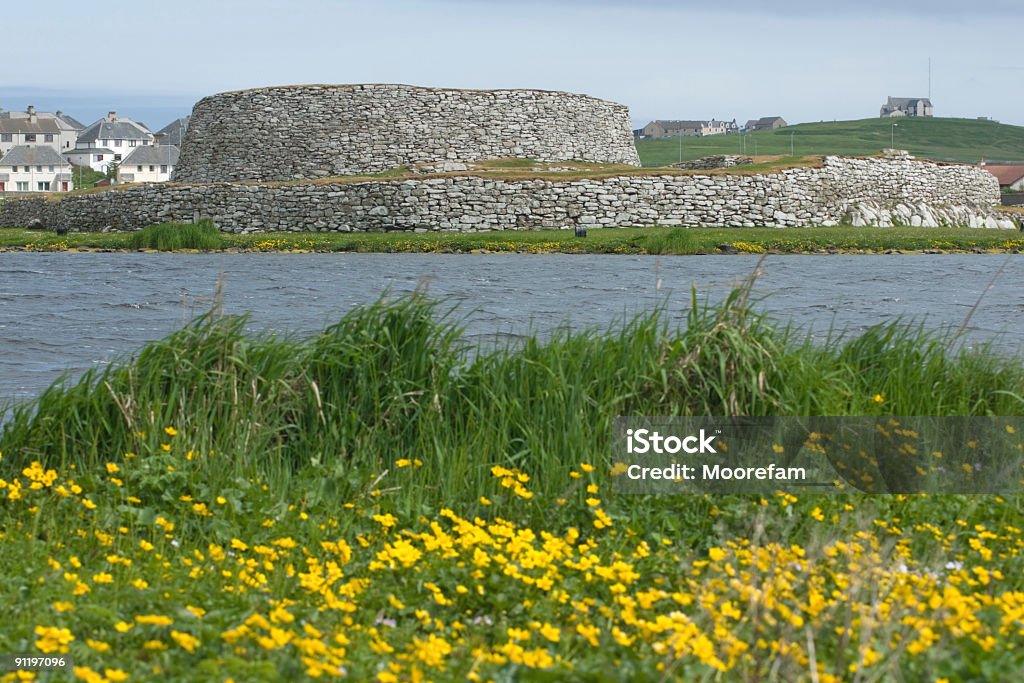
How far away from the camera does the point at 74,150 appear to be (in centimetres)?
12594

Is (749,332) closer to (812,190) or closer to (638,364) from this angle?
(638,364)

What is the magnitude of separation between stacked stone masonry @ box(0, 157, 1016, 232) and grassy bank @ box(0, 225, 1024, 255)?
2.54m

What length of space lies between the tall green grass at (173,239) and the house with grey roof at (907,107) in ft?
473

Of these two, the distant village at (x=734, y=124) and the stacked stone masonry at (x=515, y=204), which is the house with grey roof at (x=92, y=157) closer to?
the distant village at (x=734, y=124)

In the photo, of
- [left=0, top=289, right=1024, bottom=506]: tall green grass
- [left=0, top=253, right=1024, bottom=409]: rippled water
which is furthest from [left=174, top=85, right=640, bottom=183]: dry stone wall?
[left=0, top=289, right=1024, bottom=506]: tall green grass

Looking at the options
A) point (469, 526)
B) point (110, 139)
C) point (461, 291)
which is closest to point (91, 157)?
point (110, 139)

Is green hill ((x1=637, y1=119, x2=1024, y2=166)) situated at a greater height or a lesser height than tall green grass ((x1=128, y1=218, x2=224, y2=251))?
greater

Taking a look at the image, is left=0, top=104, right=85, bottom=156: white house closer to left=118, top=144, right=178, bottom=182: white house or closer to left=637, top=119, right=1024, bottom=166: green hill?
left=118, top=144, right=178, bottom=182: white house

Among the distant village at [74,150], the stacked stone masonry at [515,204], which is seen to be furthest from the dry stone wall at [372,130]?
the distant village at [74,150]

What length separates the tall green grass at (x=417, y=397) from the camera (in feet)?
18.9

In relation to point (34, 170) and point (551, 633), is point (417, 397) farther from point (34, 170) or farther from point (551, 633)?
point (34, 170)

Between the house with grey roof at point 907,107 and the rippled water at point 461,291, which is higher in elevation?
the house with grey roof at point 907,107

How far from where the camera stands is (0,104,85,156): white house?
131m

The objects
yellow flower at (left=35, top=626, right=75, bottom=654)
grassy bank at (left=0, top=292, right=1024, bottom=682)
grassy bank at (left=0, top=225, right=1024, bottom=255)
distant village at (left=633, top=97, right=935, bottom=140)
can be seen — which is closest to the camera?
yellow flower at (left=35, top=626, right=75, bottom=654)
